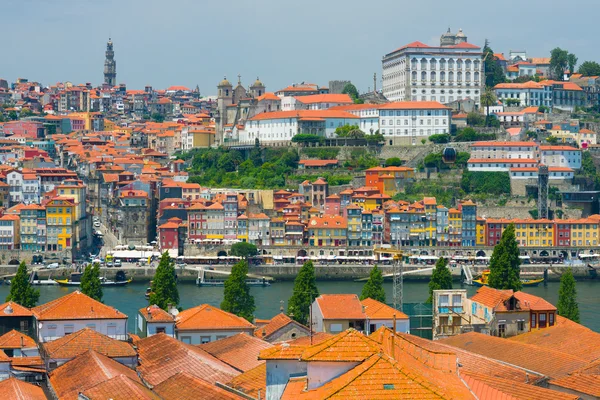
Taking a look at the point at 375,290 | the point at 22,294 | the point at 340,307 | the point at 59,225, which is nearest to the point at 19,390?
the point at 340,307

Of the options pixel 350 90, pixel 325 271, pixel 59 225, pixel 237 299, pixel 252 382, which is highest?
pixel 350 90

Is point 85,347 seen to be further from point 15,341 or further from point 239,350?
point 239,350

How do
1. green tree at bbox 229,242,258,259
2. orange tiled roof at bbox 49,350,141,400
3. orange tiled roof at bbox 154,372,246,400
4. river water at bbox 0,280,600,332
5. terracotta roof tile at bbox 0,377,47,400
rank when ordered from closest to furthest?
orange tiled roof at bbox 154,372,246,400, terracotta roof tile at bbox 0,377,47,400, orange tiled roof at bbox 49,350,141,400, river water at bbox 0,280,600,332, green tree at bbox 229,242,258,259

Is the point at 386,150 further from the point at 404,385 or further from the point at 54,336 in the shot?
the point at 404,385

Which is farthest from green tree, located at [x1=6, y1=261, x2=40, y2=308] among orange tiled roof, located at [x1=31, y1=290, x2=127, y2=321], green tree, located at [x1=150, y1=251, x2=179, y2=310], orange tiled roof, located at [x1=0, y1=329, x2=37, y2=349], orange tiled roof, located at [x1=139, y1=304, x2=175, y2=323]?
orange tiled roof, located at [x1=0, y1=329, x2=37, y2=349]

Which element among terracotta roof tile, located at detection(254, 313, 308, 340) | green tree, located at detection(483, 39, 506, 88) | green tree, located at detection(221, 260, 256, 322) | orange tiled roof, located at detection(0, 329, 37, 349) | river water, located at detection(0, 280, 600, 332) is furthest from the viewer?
green tree, located at detection(483, 39, 506, 88)

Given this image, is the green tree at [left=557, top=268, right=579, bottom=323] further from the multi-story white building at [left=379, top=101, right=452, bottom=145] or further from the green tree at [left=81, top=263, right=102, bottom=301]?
the multi-story white building at [left=379, top=101, right=452, bottom=145]

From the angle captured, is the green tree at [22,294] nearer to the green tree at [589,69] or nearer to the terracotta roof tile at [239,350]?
the terracotta roof tile at [239,350]
